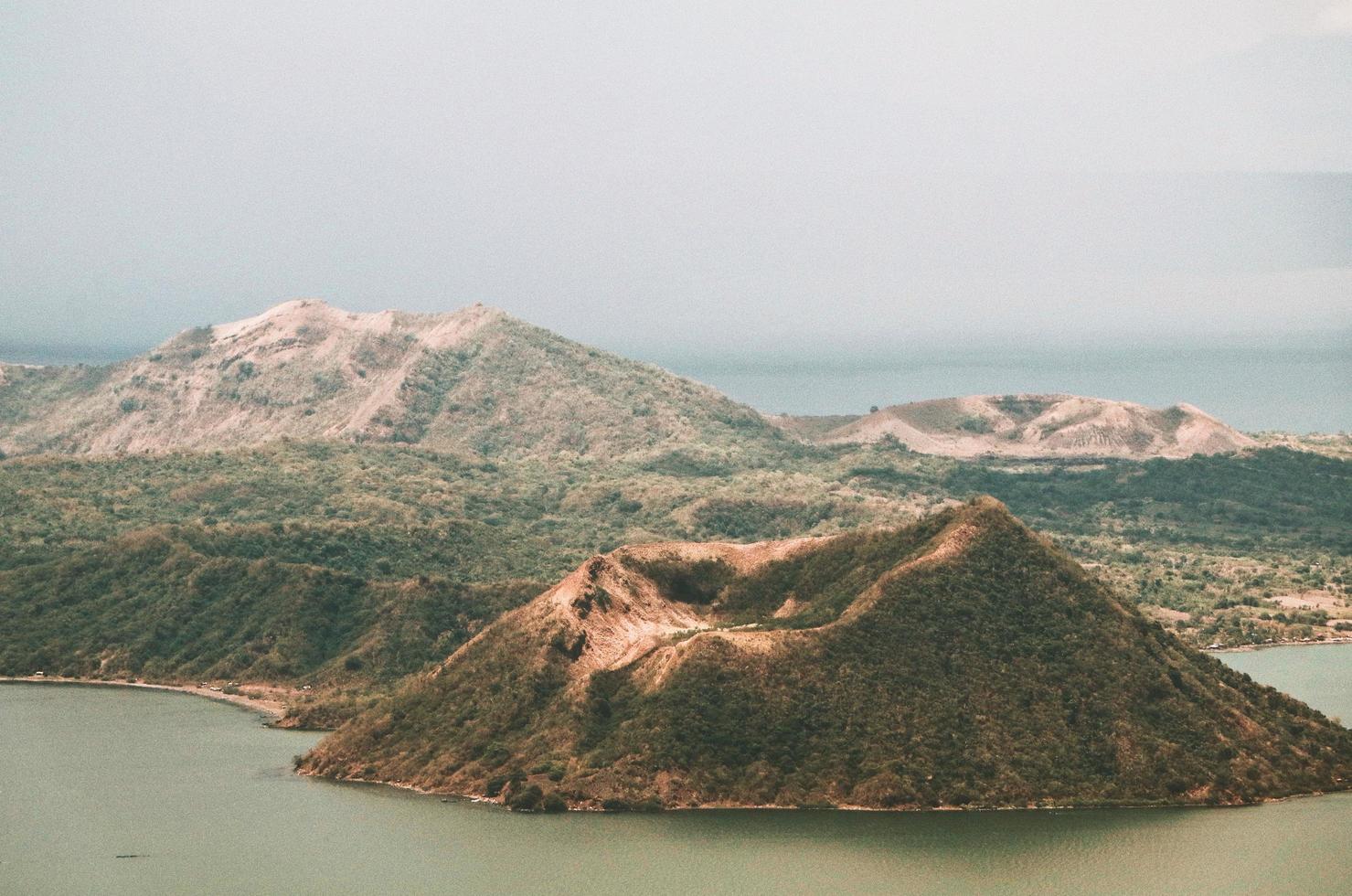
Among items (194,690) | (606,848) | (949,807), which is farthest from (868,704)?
(194,690)

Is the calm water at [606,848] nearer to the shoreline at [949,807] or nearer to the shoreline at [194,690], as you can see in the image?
the shoreline at [949,807]

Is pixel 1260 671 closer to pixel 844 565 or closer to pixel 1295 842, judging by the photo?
pixel 844 565

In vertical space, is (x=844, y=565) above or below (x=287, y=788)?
above

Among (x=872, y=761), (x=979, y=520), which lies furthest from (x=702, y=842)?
(x=979, y=520)

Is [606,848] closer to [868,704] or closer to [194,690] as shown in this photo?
[868,704]

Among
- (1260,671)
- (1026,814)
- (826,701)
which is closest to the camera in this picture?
(1026,814)

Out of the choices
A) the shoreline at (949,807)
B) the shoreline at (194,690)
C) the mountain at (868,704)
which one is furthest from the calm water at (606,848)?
the shoreline at (194,690)
